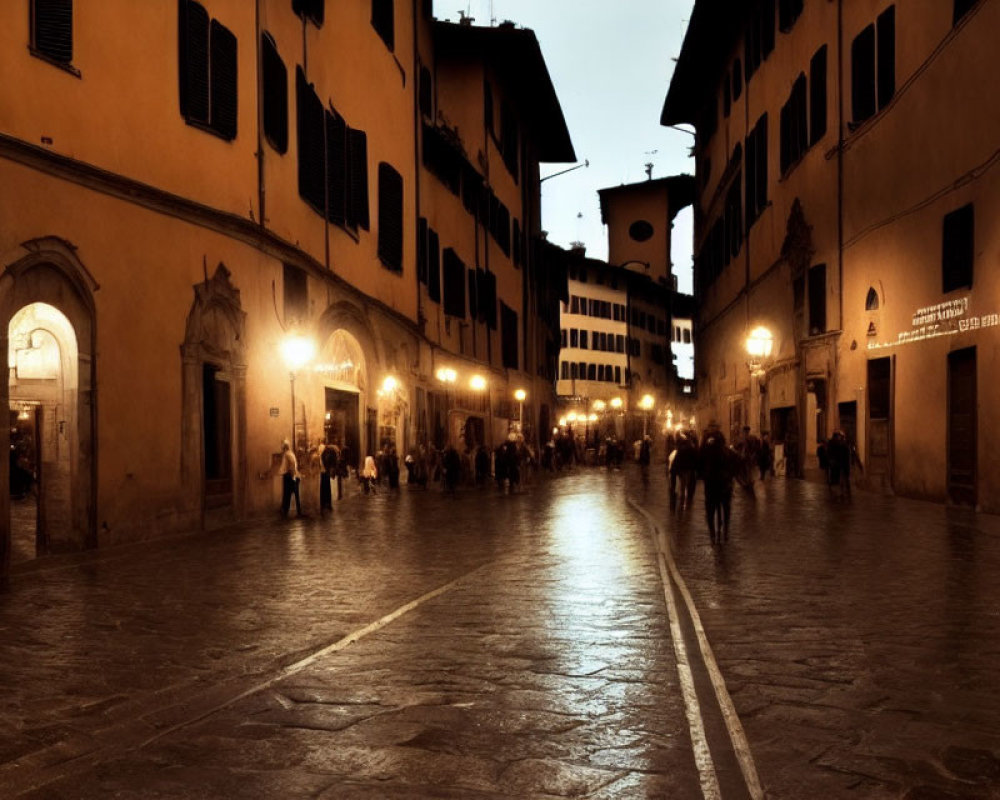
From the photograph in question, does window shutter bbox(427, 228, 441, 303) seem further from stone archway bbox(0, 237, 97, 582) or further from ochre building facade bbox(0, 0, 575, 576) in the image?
stone archway bbox(0, 237, 97, 582)

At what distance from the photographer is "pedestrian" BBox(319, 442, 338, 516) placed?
2284cm

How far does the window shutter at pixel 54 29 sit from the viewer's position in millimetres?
14047

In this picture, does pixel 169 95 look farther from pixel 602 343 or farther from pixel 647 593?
pixel 602 343

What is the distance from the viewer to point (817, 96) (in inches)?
1148

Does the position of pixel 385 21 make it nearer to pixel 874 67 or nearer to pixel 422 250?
pixel 422 250

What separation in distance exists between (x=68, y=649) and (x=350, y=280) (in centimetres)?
1827

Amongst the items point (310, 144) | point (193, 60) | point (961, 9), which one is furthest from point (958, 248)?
point (193, 60)

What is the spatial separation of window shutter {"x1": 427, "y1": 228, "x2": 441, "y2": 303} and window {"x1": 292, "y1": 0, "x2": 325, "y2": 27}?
10.2m

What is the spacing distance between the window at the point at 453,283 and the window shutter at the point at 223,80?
16.3 metres

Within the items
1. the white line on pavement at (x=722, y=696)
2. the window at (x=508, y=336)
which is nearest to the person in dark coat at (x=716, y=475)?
the white line on pavement at (x=722, y=696)

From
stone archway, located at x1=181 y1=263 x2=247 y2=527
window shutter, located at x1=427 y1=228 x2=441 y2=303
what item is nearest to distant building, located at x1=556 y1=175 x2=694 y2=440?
window shutter, located at x1=427 y1=228 x2=441 y2=303

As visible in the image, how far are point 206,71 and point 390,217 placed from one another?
11183 millimetres

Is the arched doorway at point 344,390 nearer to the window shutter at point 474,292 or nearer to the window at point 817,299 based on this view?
the window at point 817,299

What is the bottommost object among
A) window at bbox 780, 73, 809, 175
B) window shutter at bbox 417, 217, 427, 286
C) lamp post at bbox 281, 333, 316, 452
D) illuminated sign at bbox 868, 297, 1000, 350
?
lamp post at bbox 281, 333, 316, 452
